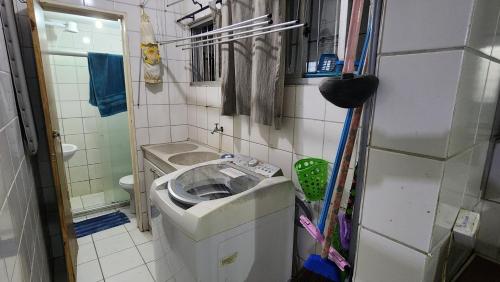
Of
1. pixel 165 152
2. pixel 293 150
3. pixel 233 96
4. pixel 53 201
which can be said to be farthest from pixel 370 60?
pixel 53 201

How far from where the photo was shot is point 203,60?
2215 millimetres

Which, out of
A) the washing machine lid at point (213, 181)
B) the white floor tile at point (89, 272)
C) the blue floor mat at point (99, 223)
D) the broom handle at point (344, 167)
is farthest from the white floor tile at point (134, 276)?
the broom handle at point (344, 167)

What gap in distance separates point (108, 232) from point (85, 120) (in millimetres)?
1355

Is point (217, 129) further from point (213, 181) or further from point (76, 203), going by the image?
point (76, 203)

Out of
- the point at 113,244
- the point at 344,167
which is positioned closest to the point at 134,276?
the point at 113,244

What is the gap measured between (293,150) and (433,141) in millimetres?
973

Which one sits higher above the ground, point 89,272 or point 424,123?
point 424,123

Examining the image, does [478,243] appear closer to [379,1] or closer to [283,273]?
[379,1]

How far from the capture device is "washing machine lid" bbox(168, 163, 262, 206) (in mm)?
1265

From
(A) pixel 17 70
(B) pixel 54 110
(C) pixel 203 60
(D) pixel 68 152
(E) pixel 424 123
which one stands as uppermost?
(C) pixel 203 60

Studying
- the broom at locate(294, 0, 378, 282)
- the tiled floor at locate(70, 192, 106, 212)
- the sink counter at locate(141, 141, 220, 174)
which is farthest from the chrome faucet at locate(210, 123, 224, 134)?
the tiled floor at locate(70, 192, 106, 212)

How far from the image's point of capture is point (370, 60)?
0.48 m

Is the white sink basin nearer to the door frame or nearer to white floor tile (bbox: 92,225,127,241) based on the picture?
the door frame

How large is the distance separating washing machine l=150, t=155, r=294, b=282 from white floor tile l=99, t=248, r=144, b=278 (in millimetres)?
778
